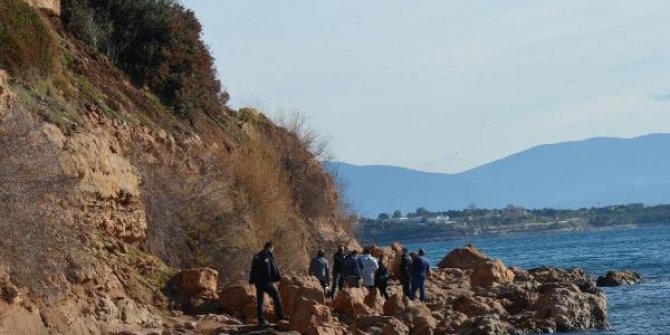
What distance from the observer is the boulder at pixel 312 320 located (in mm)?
22344

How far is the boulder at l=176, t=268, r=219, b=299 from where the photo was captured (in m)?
24.4

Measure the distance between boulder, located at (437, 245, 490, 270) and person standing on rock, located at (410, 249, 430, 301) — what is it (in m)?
15.9

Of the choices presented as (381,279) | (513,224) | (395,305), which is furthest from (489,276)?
(513,224)

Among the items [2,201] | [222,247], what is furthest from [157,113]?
[2,201]

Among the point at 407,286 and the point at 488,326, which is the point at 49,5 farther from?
the point at 488,326

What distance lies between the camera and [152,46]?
123 feet

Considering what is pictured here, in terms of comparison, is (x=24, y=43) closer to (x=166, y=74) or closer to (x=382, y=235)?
(x=166, y=74)

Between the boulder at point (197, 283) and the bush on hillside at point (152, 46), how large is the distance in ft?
45.0

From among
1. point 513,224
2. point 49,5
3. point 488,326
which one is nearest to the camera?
point 488,326

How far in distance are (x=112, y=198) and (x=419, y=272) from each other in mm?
10013

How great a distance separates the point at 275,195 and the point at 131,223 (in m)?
12.1

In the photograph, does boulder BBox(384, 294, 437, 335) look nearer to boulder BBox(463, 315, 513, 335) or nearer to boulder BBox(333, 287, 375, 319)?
boulder BBox(333, 287, 375, 319)

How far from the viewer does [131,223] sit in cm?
2478

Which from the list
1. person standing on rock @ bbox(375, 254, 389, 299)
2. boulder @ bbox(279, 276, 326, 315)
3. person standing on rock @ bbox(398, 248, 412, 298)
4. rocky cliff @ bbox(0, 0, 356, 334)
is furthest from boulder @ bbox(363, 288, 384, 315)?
person standing on rock @ bbox(398, 248, 412, 298)
